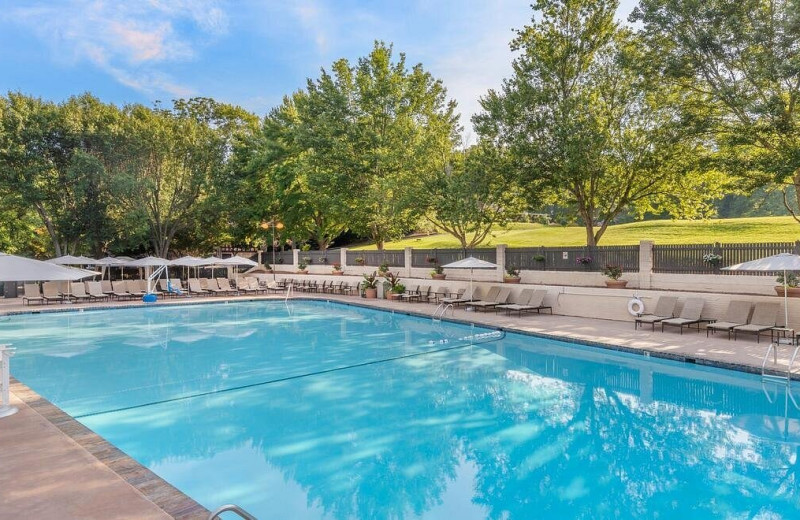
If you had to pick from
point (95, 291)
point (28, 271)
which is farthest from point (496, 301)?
point (95, 291)

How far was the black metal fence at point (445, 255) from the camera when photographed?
19.6 meters

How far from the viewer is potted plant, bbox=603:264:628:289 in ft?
48.9

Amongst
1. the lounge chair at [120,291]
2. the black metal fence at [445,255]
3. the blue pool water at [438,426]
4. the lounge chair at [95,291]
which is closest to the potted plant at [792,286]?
the blue pool water at [438,426]

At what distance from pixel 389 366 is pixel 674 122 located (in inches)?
499

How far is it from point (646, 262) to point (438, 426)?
34.5 ft

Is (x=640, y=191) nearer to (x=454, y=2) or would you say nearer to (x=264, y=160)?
(x=454, y=2)

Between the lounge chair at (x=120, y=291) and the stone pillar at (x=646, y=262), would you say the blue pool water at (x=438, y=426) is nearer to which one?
the stone pillar at (x=646, y=262)

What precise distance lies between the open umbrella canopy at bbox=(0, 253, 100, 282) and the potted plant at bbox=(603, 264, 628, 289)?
539 inches

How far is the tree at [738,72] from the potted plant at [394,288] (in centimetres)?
1209

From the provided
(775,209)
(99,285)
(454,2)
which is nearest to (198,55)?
(99,285)

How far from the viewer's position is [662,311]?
514 inches

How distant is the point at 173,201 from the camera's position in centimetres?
2905

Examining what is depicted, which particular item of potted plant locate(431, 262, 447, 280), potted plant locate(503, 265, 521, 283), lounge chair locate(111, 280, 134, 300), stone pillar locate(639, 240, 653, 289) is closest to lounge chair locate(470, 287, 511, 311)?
potted plant locate(503, 265, 521, 283)

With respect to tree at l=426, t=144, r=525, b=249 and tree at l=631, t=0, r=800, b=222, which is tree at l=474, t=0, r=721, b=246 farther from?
tree at l=631, t=0, r=800, b=222
